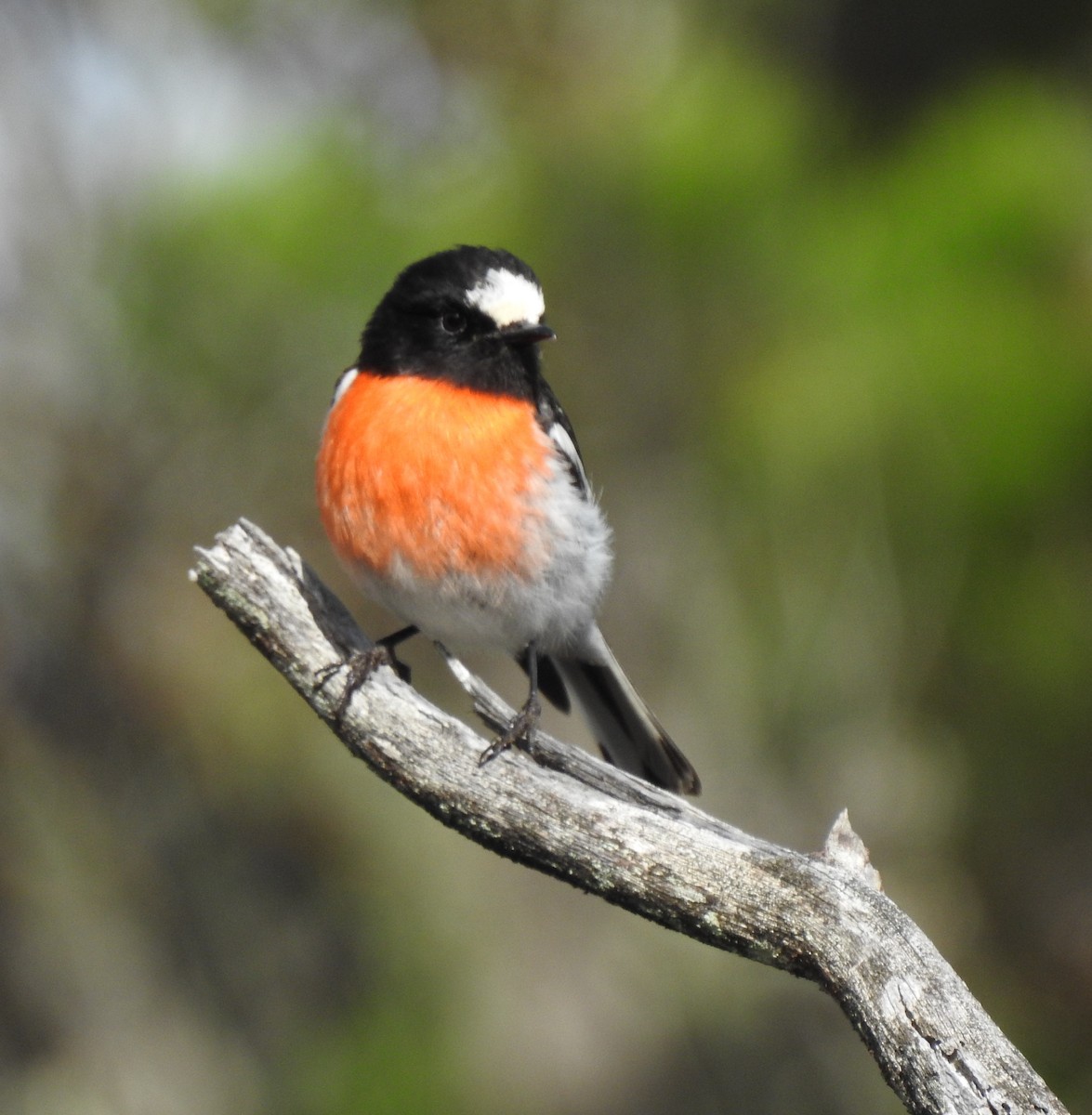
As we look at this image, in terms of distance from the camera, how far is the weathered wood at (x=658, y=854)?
2.43 m

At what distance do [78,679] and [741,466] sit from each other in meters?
3.57

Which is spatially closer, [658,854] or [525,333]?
[658,854]

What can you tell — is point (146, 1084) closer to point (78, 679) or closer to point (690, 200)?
point (78, 679)

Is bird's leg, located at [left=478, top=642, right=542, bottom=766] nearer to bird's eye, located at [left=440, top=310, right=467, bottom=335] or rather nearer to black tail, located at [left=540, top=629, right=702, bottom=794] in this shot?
black tail, located at [left=540, top=629, right=702, bottom=794]

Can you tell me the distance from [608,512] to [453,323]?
348 cm

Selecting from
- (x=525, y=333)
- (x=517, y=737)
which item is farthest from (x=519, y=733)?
(x=525, y=333)

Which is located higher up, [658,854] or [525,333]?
[525,333]

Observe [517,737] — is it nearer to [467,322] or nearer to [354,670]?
[354,670]

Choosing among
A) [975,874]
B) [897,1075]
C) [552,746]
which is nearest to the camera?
[897,1075]

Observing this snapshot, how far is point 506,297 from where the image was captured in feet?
12.0

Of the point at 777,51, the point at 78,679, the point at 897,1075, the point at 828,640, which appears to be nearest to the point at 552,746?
the point at 897,1075

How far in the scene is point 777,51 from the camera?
719 centimetres

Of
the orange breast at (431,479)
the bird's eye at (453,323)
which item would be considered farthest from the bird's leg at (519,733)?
the bird's eye at (453,323)

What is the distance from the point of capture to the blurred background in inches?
237
